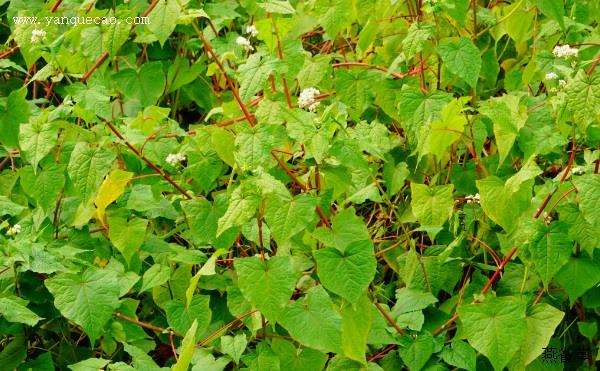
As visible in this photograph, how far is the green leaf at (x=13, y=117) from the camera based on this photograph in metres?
2.40

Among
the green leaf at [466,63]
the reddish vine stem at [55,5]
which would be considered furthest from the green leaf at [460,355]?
the reddish vine stem at [55,5]

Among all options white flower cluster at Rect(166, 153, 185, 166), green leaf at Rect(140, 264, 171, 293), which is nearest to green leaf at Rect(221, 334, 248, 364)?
green leaf at Rect(140, 264, 171, 293)

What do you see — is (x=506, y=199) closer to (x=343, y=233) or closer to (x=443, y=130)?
(x=443, y=130)

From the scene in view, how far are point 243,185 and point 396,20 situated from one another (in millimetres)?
1041

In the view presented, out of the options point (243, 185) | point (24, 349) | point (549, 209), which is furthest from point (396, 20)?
point (24, 349)

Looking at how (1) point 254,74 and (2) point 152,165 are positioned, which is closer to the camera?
(1) point 254,74

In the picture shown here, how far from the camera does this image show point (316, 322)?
1861 mm

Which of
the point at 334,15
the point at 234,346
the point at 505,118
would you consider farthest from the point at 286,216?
the point at 334,15

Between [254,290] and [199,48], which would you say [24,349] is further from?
[199,48]

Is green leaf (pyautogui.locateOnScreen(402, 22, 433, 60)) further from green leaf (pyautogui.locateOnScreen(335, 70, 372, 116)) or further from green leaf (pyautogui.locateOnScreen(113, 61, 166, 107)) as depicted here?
green leaf (pyautogui.locateOnScreen(113, 61, 166, 107))

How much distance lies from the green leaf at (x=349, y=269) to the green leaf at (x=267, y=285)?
60mm

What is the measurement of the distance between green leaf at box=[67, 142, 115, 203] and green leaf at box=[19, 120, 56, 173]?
2.3 inches

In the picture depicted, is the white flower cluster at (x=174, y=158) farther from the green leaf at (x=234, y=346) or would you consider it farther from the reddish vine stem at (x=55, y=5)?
the reddish vine stem at (x=55, y=5)

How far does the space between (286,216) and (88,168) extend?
509mm
